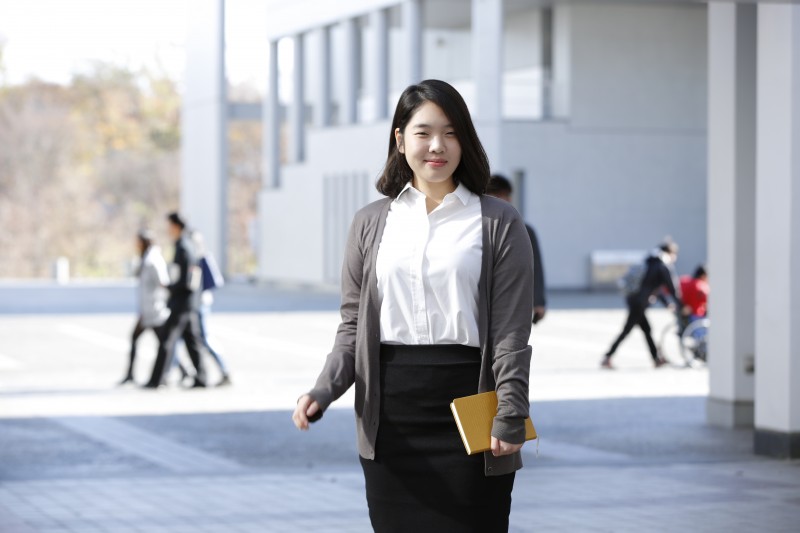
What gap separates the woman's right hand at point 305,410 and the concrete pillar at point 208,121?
4529cm

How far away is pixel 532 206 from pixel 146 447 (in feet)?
103

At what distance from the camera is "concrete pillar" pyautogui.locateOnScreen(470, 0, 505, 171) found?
39094 mm

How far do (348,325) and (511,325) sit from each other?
0.50m

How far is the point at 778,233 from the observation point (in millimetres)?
10680

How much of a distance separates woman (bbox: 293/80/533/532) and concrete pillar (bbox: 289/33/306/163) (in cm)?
4529

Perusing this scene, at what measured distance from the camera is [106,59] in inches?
2933

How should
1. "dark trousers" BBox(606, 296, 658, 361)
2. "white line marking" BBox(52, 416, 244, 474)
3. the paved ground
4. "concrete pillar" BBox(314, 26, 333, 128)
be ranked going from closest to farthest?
the paved ground, "white line marking" BBox(52, 416, 244, 474), "dark trousers" BBox(606, 296, 658, 361), "concrete pillar" BBox(314, 26, 333, 128)

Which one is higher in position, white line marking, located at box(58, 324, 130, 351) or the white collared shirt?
the white collared shirt

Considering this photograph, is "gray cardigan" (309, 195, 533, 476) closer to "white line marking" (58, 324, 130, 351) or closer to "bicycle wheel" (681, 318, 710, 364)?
"bicycle wheel" (681, 318, 710, 364)

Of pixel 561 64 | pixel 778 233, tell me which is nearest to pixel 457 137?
pixel 778 233

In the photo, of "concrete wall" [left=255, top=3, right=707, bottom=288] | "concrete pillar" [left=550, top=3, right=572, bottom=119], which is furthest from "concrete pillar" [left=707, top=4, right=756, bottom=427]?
"concrete pillar" [left=550, top=3, right=572, bottom=119]

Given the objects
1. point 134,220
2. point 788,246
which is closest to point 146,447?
point 788,246

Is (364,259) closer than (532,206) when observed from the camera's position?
Yes

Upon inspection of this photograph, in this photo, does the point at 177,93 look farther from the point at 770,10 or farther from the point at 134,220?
the point at 770,10
